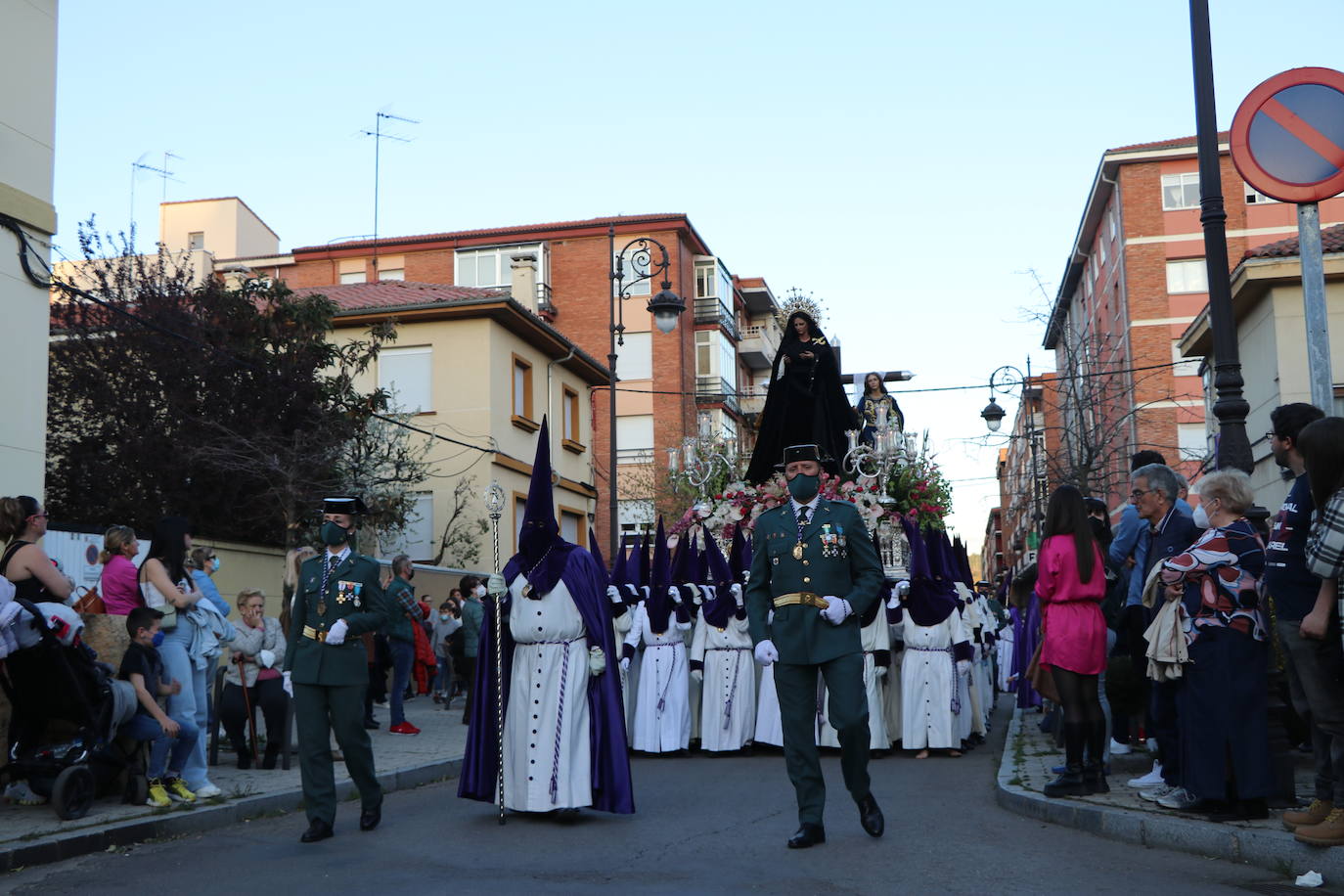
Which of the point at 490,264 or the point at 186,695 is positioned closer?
the point at 186,695

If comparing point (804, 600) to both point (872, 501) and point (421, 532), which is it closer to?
point (872, 501)

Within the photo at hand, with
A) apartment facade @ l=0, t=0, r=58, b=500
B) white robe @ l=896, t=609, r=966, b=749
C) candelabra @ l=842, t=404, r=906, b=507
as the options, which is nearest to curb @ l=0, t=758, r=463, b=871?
white robe @ l=896, t=609, r=966, b=749

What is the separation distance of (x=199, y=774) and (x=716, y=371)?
4676 centimetres

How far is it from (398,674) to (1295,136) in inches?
460

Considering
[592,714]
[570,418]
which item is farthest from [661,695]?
[570,418]

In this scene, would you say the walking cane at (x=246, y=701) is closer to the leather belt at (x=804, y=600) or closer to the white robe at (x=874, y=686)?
the white robe at (x=874, y=686)

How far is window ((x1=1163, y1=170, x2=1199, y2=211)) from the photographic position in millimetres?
49969

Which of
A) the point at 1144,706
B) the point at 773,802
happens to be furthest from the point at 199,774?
the point at 1144,706

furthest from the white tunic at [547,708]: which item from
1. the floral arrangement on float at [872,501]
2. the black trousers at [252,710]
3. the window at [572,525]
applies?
the window at [572,525]

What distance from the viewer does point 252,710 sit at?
495 inches

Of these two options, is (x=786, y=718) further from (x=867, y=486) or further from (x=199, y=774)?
(x=867, y=486)

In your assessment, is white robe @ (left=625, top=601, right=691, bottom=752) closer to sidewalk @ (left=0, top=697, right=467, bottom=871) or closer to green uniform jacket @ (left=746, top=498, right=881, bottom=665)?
sidewalk @ (left=0, top=697, right=467, bottom=871)

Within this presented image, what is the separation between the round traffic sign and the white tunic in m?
5.02

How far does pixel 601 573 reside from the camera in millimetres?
9570
